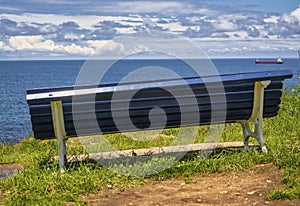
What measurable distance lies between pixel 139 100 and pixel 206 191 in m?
1.25

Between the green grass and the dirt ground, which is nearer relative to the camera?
the dirt ground

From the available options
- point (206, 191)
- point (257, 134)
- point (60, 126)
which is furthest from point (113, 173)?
point (257, 134)

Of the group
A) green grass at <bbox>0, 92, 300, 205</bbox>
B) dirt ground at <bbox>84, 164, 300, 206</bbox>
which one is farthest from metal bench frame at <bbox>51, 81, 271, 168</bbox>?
dirt ground at <bbox>84, 164, 300, 206</bbox>

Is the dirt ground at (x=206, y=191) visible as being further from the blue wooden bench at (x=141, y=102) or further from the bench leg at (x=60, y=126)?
the bench leg at (x=60, y=126)

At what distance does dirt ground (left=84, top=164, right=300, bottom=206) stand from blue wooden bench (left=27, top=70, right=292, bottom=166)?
737mm

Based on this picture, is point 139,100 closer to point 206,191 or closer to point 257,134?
point 206,191

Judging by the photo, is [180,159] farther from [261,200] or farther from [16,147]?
[16,147]

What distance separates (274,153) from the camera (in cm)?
578

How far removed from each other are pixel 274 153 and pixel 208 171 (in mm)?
766

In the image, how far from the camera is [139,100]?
5668 mm

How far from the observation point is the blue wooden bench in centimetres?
558

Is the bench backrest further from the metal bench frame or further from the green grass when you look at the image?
the green grass

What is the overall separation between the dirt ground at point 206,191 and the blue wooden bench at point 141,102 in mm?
737

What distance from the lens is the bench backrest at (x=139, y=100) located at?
18.3 feet
